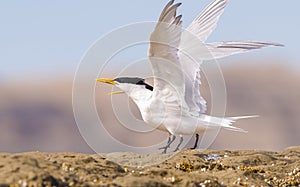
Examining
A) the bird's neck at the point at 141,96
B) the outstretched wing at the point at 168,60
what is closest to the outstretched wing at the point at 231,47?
the outstretched wing at the point at 168,60

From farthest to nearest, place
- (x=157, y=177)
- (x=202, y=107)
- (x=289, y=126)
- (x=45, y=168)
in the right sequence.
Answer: (x=289, y=126)
(x=202, y=107)
(x=157, y=177)
(x=45, y=168)

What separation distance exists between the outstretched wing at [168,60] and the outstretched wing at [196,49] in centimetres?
32

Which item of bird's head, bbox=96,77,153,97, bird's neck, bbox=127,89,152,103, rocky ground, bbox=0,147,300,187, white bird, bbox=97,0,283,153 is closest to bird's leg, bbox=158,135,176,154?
white bird, bbox=97,0,283,153

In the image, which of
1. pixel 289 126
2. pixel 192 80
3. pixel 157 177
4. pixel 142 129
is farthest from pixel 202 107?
pixel 289 126

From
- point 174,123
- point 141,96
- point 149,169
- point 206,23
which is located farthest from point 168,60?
point 149,169

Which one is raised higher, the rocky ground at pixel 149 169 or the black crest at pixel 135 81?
the black crest at pixel 135 81

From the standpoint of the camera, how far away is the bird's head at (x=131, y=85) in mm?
15742

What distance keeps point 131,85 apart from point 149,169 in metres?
4.30

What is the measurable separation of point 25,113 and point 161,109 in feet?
413

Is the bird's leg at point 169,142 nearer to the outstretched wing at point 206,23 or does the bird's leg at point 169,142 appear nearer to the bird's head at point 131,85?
the bird's head at point 131,85

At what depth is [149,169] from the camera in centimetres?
1195

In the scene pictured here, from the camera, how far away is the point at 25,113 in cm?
13812

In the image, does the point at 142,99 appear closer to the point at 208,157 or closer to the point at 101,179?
the point at 208,157

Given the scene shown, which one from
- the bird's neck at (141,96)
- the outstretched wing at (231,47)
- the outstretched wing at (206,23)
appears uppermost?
the outstretched wing at (206,23)
